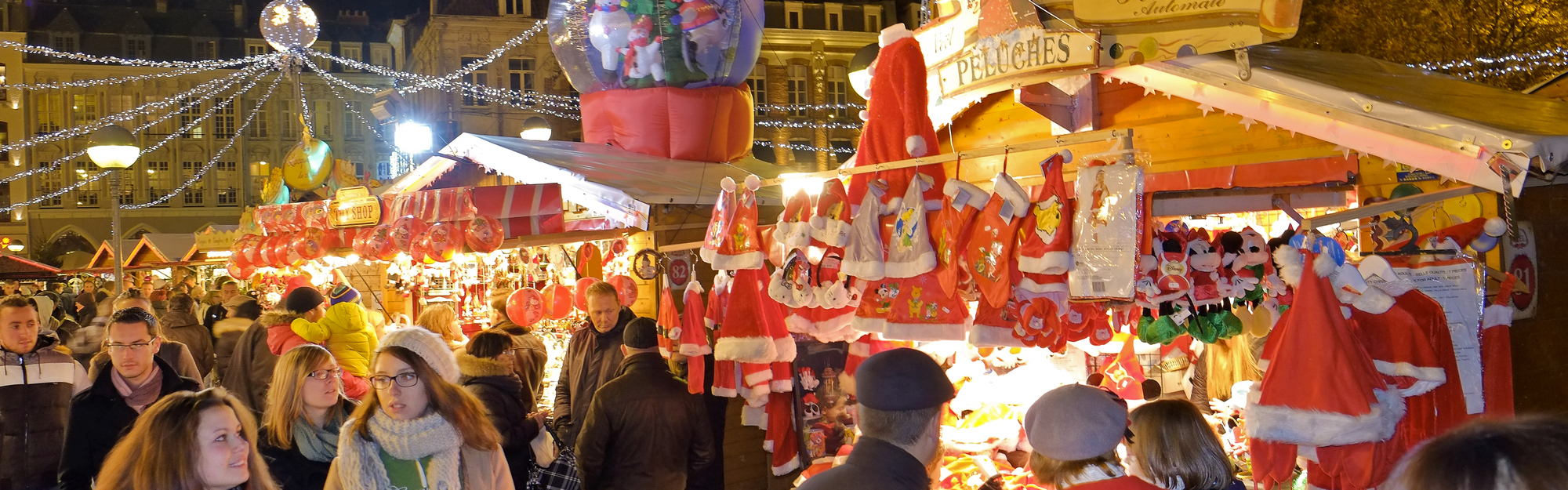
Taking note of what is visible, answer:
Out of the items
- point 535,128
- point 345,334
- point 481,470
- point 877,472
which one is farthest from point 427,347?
point 535,128

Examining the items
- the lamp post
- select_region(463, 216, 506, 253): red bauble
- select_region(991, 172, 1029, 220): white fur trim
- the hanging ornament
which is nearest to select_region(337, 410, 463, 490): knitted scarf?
select_region(991, 172, 1029, 220): white fur trim

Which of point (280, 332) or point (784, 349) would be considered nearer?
point (784, 349)

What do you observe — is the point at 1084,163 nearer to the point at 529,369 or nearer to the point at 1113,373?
the point at 1113,373

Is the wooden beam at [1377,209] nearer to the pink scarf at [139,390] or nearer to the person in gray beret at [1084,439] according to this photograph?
the person in gray beret at [1084,439]

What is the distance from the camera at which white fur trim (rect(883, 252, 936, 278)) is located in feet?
14.0

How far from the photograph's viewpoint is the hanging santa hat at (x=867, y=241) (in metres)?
4.43

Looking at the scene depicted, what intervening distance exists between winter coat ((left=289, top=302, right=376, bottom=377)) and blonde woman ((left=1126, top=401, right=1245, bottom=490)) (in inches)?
210

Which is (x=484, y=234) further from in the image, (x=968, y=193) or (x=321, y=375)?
(x=968, y=193)

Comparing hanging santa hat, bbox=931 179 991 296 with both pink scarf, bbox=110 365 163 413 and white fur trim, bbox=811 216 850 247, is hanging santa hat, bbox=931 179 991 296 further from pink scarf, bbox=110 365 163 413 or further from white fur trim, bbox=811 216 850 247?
pink scarf, bbox=110 365 163 413

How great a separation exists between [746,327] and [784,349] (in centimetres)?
25

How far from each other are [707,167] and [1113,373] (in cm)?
398

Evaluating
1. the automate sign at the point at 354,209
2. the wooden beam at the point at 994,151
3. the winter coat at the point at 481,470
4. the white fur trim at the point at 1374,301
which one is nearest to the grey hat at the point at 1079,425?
the wooden beam at the point at 994,151

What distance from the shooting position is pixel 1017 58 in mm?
5496

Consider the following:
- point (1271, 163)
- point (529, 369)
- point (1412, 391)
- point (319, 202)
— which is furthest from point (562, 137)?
point (1412, 391)
